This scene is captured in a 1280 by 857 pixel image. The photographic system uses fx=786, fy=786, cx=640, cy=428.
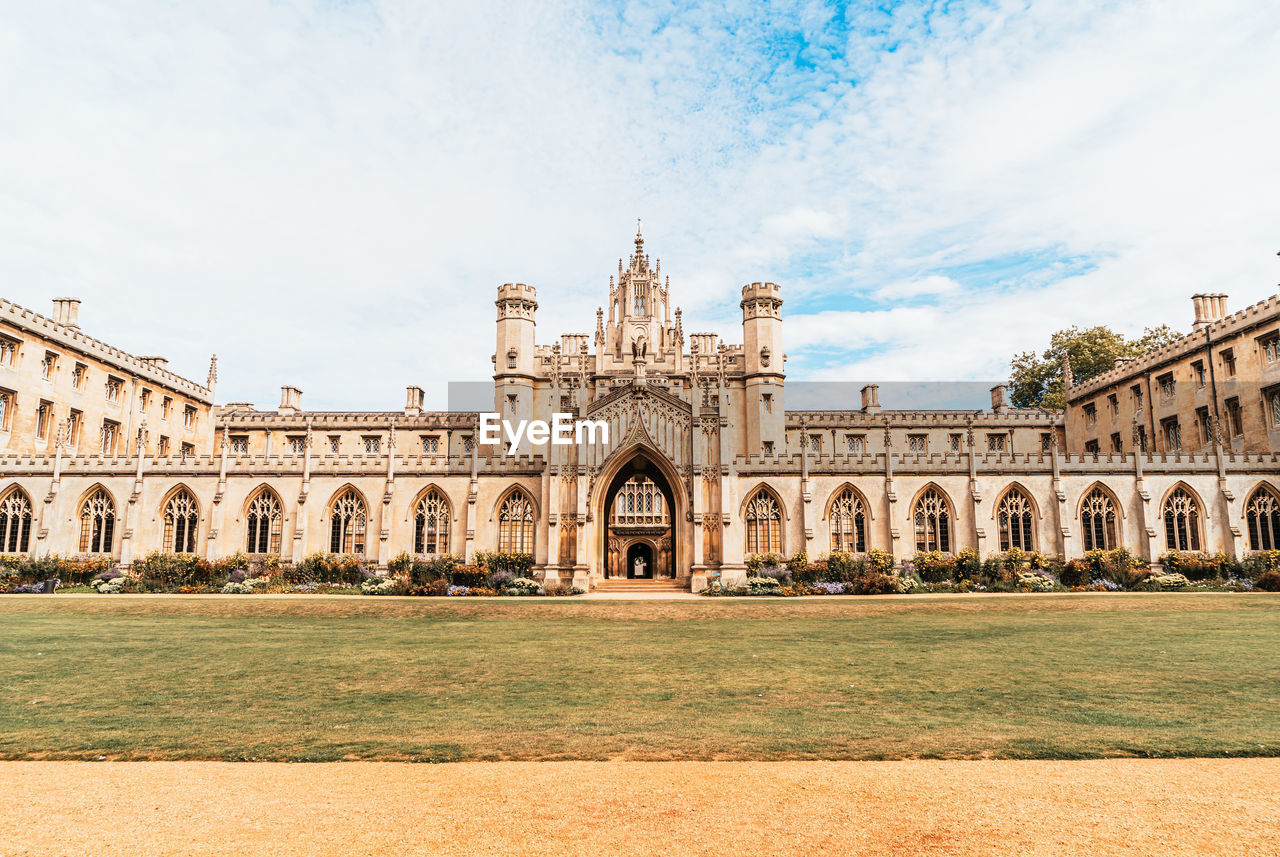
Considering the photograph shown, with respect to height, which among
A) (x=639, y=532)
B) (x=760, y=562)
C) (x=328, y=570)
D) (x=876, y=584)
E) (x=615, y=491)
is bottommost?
(x=876, y=584)

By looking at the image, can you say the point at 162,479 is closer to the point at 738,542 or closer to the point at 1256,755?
the point at 738,542

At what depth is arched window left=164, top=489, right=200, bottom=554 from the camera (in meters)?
36.8

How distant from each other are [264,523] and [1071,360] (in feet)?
183

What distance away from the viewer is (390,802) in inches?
252

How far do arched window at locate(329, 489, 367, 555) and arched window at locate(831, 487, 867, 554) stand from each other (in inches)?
871

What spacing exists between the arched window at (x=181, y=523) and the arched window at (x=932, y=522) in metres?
33.9

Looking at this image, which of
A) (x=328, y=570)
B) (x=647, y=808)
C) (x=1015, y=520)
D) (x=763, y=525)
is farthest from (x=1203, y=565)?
(x=328, y=570)

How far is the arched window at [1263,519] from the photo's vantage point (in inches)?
1404

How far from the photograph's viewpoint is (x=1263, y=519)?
1419 inches

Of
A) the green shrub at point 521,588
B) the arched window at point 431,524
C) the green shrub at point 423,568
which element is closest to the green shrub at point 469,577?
the green shrub at point 423,568

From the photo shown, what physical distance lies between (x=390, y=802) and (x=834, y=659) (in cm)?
947

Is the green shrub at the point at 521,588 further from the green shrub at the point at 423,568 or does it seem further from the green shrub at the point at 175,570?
the green shrub at the point at 175,570

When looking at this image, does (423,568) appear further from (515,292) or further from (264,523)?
(515,292)

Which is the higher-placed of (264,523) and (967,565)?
(264,523)
